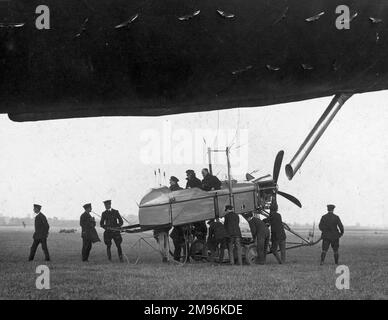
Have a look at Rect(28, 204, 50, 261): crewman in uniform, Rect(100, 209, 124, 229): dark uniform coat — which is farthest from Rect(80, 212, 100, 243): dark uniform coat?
Rect(28, 204, 50, 261): crewman in uniform

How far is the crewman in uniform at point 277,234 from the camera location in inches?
562

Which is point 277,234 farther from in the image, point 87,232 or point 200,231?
point 87,232

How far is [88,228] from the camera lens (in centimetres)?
1506

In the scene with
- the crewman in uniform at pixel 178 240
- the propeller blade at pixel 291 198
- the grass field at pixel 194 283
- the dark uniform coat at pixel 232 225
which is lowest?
the grass field at pixel 194 283

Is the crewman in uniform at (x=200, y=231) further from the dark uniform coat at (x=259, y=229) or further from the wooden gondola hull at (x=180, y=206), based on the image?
the dark uniform coat at (x=259, y=229)

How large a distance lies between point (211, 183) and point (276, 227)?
2.11 meters

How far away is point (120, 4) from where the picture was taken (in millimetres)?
1238

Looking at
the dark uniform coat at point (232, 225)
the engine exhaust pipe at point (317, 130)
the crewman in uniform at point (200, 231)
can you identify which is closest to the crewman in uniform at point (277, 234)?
the dark uniform coat at point (232, 225)

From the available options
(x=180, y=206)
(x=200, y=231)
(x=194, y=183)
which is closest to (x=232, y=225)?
(x=180, y=206)

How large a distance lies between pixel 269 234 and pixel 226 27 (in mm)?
13317

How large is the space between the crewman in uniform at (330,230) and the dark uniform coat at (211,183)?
290cm

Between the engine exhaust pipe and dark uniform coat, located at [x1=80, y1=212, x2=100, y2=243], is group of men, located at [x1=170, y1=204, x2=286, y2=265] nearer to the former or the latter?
dark uniform coat, located at [x1=80, y1=212, x2=100, y2=243]
